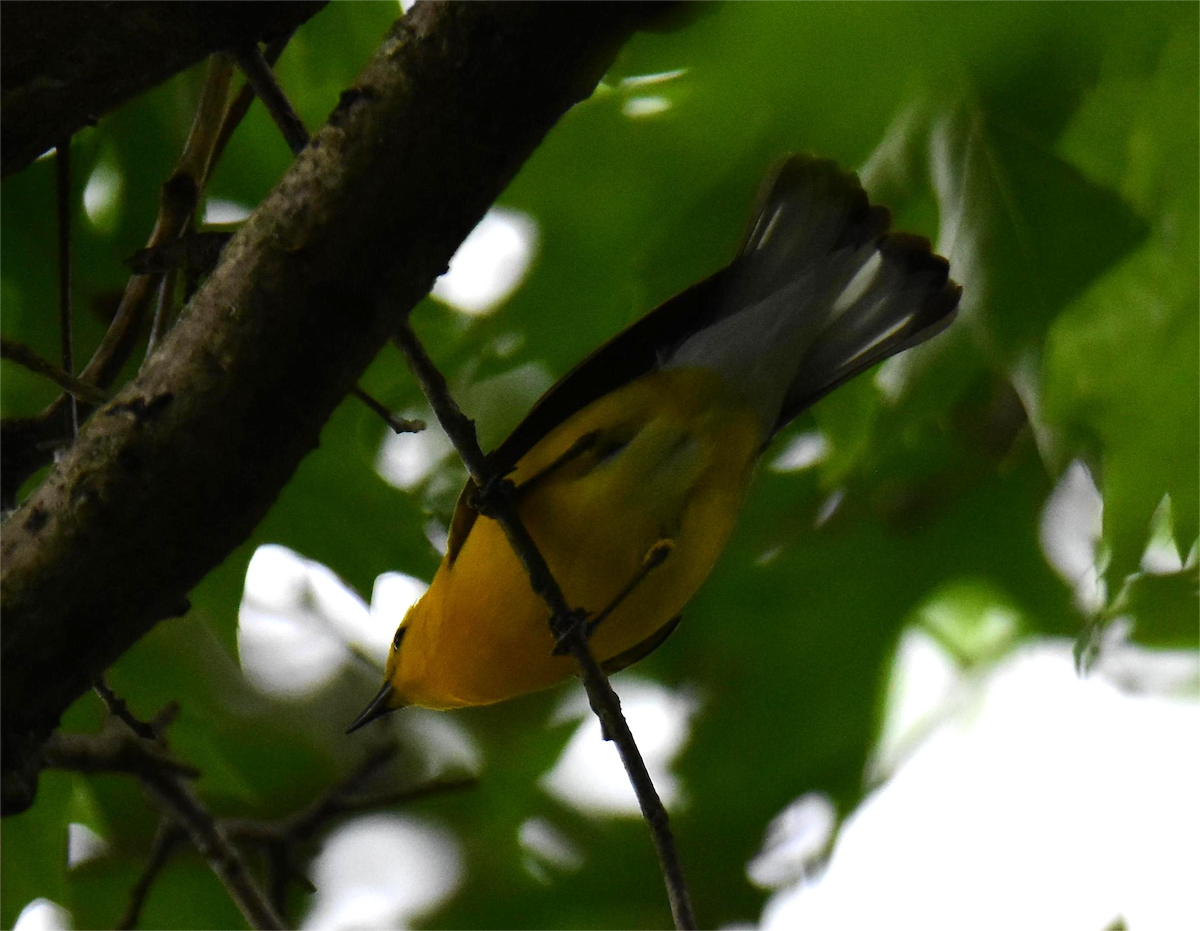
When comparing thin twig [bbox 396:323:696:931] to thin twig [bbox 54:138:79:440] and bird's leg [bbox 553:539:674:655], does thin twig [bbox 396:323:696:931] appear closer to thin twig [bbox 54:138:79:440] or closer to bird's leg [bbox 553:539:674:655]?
bird's leg [bbox 553:539:674:655]

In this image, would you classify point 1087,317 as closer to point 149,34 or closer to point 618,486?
point 618,486

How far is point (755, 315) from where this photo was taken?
269cm

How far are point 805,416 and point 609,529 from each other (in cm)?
85

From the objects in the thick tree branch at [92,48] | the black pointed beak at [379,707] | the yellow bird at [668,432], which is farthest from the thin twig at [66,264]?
the black pointed beak at [379,707]

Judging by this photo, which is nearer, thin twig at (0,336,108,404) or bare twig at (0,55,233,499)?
thin twig at (0,336,108,404)

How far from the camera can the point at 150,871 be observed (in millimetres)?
2809

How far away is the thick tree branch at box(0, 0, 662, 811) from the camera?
59.0 inches

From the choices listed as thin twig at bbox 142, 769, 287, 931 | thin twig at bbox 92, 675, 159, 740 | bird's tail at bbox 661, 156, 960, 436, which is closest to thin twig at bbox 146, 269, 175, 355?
thin twig at bbox 92, 675, 159, 740

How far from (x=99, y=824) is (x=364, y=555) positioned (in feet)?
4.50

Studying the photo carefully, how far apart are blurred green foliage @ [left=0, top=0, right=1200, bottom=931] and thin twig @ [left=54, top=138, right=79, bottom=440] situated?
305 mm

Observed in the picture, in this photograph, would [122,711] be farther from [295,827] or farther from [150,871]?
[295,827]

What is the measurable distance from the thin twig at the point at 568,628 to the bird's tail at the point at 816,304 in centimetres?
72

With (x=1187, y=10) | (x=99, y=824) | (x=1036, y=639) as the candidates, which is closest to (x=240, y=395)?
(x=1187, y=10)

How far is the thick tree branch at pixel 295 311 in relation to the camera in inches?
59.0
